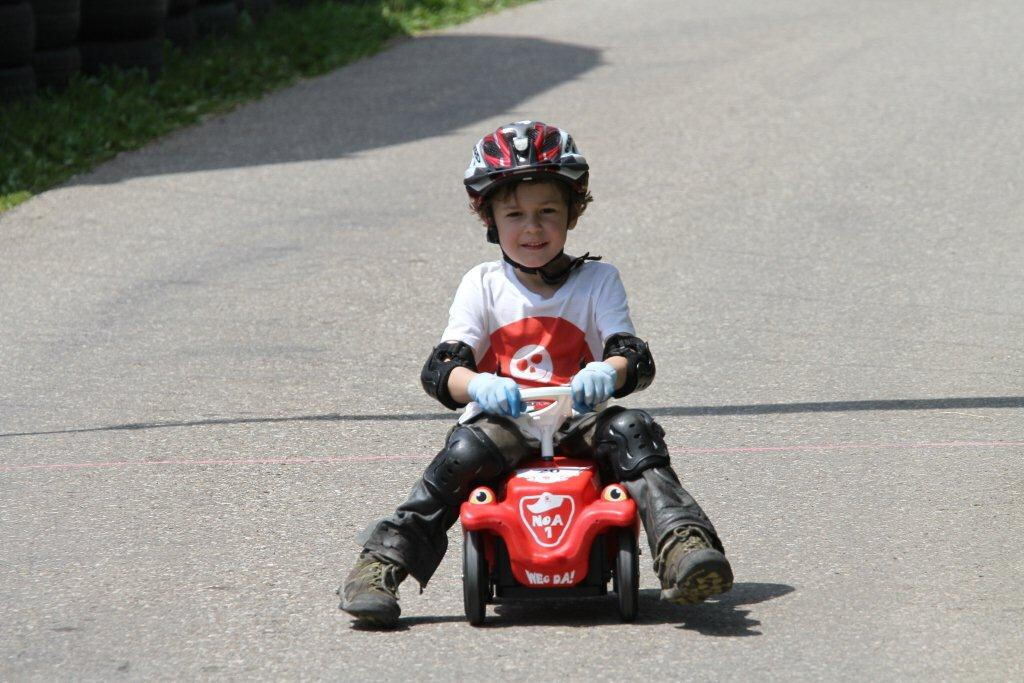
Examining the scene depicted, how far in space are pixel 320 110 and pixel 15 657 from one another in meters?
10.2

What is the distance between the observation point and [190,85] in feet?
47.4

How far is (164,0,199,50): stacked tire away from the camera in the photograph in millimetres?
15188

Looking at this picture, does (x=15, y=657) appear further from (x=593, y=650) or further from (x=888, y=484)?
(x=888, y=484)

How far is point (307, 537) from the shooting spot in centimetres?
550

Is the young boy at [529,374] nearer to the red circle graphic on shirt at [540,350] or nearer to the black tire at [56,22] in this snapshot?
the red circle graphic on shirt at [540,350]

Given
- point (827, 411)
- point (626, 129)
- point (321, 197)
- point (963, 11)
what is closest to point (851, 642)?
point (827, 411)

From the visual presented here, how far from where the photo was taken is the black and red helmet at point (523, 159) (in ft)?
15.5

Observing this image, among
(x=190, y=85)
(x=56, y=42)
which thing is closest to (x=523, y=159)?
(x=56, y=42)

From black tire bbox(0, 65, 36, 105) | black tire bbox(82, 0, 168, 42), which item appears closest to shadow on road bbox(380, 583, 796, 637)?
black tire bbox(0, 65, 36, 105)

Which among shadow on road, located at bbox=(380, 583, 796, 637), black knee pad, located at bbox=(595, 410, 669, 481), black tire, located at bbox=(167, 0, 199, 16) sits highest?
black tire, located at bbox=(167, 0, 199, 16)

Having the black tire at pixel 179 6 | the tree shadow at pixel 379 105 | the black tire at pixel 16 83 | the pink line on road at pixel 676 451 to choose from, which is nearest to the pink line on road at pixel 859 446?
the pink line on road at pixel 676 451

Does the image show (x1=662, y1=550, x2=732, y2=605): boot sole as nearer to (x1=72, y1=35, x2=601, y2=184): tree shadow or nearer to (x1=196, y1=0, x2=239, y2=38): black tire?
(x1=72, y1=35, x2=601, y2=184): tree shadow

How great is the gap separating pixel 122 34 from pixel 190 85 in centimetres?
72

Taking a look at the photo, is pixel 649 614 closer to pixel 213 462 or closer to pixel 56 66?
pixel 213 462
